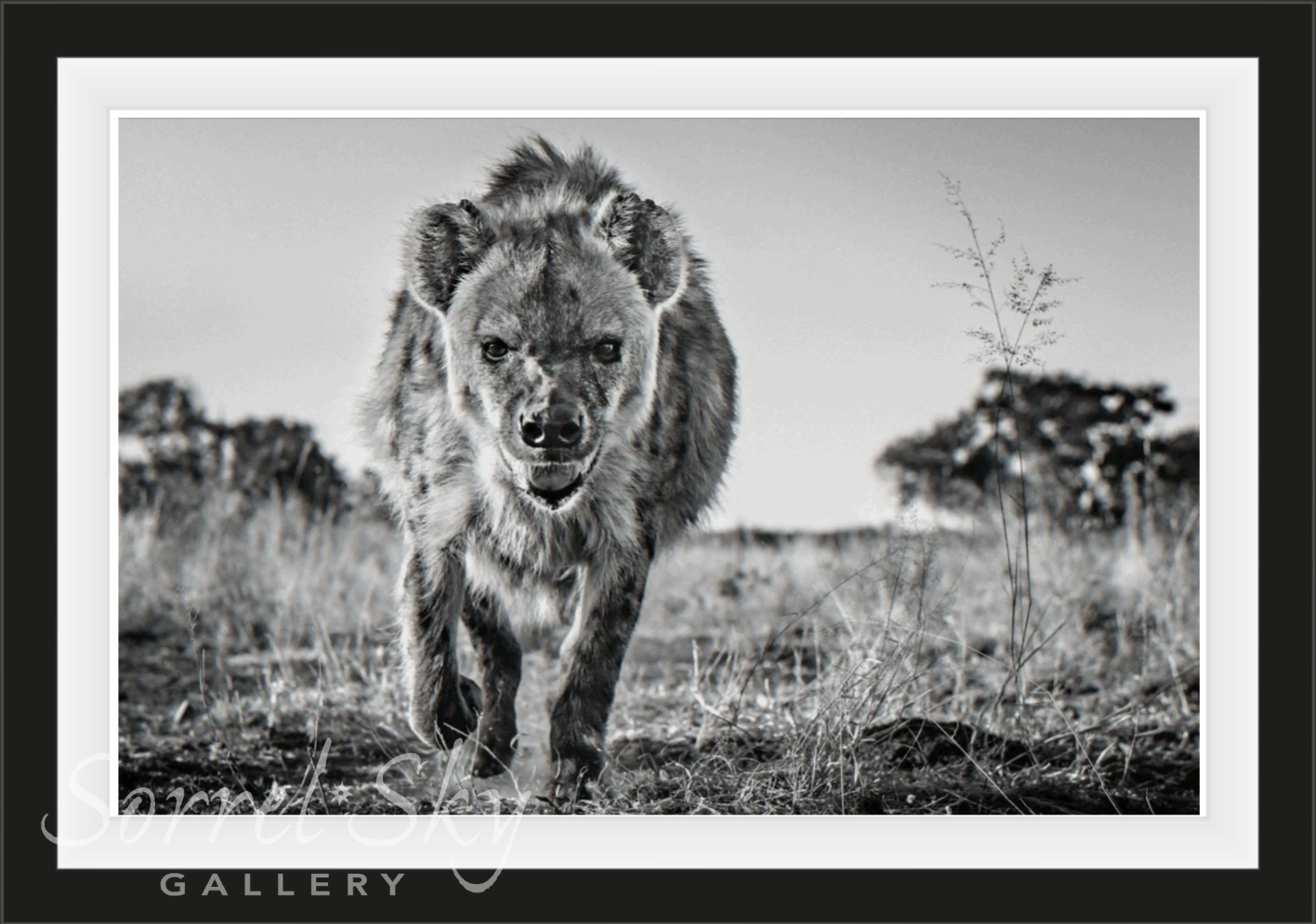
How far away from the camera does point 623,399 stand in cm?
306

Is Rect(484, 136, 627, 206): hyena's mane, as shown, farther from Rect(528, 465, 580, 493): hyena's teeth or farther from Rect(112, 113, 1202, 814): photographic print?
Rect(528, 465, 580, 493): hyena's teeth

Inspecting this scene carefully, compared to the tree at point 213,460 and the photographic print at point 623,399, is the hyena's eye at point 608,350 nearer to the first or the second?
the photographic print at point 623,399

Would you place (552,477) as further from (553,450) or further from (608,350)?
(608,350)

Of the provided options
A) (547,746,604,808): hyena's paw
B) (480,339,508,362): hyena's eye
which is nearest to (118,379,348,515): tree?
(480,339,508,362): hyena's eye

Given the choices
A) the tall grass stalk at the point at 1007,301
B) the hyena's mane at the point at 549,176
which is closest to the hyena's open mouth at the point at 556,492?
the hyena's mane at the point at 549,176

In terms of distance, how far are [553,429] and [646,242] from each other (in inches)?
25.1

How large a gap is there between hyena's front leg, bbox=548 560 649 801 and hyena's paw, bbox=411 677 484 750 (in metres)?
0.26

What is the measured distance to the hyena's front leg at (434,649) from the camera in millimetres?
3156

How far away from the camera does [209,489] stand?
4.86 metres

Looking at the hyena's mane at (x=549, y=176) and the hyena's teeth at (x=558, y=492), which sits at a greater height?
the hyena's mane at (x=549, y=176)

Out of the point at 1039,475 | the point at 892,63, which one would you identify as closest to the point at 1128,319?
the point at 892,63

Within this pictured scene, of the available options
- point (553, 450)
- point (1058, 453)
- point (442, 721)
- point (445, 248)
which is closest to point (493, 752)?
point (442, 721)

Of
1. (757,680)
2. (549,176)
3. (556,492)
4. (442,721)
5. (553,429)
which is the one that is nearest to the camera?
(553,429)

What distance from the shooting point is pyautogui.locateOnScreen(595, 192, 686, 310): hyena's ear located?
3168mm
